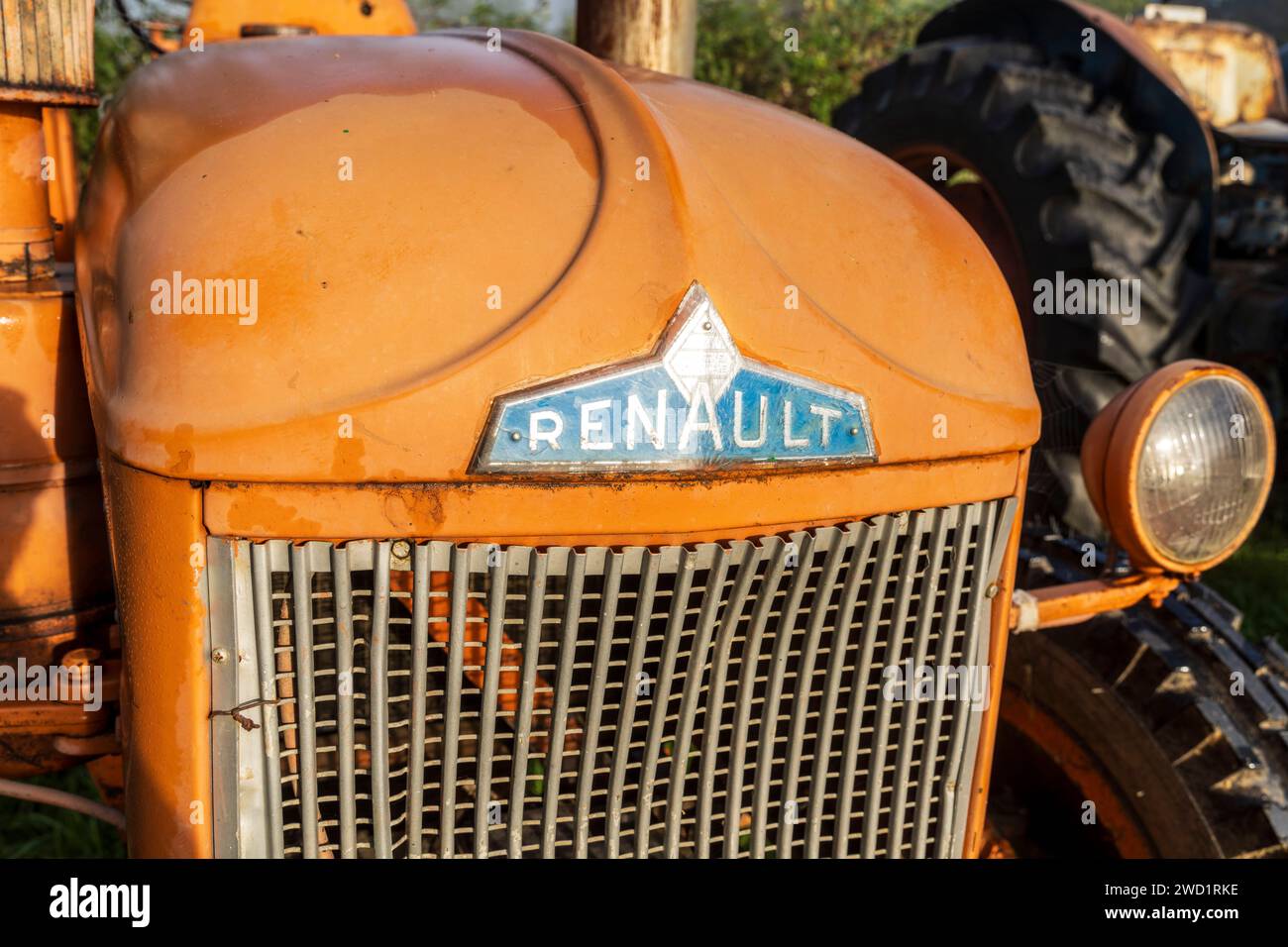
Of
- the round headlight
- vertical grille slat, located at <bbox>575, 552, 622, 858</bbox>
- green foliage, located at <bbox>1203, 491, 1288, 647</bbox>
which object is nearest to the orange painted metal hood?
vertical grille slat, located at <bbox>575, 552, 622, 858</bbox>

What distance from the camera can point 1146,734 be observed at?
2174 mm

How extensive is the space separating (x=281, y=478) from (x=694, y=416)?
1.46 feet

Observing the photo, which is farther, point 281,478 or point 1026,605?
point 1026,605

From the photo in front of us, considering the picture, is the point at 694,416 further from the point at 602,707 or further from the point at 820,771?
the point at 820,771

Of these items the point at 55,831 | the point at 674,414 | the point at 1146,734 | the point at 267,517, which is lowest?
the point at 55,831

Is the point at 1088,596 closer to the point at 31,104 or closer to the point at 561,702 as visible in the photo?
the point at 561,702

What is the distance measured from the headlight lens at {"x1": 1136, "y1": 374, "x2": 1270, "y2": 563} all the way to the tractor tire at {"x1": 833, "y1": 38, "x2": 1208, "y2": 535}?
4.64ft

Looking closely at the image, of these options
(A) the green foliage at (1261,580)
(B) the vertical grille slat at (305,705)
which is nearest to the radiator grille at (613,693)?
(B) the vertical grille slat at (305,705)

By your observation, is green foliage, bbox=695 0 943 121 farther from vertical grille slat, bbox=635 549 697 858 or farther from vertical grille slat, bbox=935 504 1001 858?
vertical grille slat, bbox=635 549 697 858

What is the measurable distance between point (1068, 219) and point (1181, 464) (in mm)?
1752

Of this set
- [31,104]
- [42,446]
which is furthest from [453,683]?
[31,104]

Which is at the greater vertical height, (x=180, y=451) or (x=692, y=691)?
(x=180, y=451)
